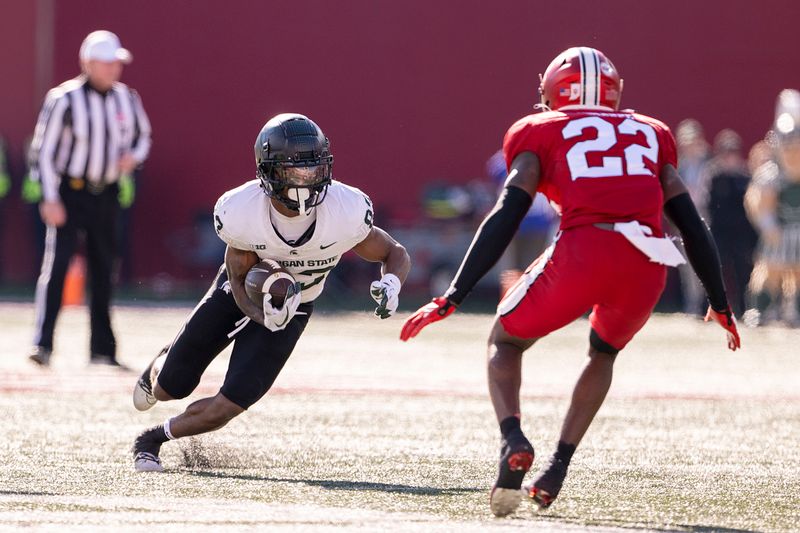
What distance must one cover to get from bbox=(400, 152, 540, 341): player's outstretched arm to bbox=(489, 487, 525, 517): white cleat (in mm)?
544

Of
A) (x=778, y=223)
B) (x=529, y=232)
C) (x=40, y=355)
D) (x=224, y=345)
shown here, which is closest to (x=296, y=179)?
(x=224, y=345)

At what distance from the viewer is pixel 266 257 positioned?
5.77 m

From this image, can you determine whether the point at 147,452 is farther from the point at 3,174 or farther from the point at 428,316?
the point at 3,174

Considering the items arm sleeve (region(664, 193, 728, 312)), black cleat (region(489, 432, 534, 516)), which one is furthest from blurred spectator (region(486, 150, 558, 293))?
black cleat (region(489, 432, 534, 516))

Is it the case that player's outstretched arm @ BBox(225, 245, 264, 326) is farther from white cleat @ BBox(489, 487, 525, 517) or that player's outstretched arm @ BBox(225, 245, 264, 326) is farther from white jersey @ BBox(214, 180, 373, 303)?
white cleat @ BBox(489, 487, 525, 517)

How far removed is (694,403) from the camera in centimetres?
830

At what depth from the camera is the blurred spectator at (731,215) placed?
1473cm

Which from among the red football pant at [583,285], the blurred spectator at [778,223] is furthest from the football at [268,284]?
the blurred spectator at [778,223]

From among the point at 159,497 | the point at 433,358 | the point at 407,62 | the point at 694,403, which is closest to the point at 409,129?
the point at 407,62

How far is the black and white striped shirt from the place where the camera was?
9359mm

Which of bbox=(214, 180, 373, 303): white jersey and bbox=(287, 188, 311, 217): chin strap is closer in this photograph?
bbox=(287, 188, 311, 217): chin strap

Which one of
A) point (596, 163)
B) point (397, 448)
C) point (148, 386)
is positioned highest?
point (596, 163)

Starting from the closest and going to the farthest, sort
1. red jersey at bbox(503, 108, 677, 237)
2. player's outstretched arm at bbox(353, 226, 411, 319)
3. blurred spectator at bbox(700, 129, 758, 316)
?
red jersey at bbox(503, 108, 677, 237) < player's outstretched arm at bbox(353, 226, 411, 319) < blurred spectator at bbox(700, 129, 758, 316)

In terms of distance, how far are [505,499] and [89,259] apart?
5.43 meters
